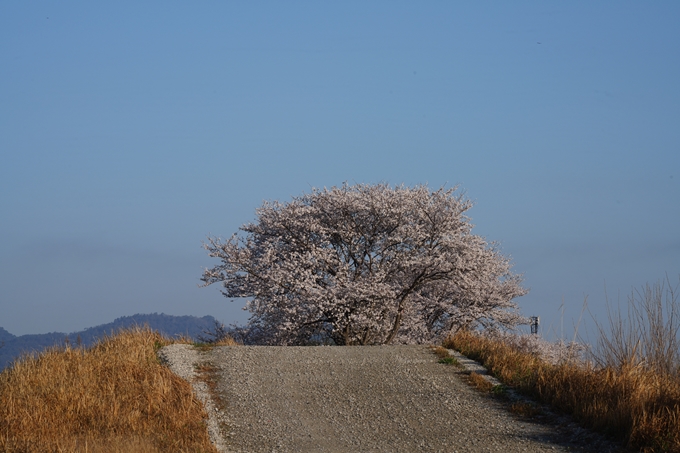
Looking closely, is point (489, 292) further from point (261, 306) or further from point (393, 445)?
point (393, 445)

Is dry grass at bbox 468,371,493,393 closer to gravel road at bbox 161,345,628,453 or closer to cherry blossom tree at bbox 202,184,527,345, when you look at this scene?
gravel road at bbox 161,345,628,453

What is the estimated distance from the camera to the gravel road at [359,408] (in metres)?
9.03

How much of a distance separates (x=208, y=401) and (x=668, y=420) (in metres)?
6.74

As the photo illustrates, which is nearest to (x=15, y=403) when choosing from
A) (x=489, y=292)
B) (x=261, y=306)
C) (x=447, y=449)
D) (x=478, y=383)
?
(x=447, y=449)

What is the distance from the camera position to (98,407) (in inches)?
395

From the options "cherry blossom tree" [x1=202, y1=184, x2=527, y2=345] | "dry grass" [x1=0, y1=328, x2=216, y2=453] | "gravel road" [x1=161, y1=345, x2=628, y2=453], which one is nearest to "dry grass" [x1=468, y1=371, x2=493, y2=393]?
"gravel road" [x1=161, y1=345, x2=628, y2=453]

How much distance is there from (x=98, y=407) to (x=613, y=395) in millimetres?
7384

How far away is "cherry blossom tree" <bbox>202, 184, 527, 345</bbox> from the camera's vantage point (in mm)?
20719

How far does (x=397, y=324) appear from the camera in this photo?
70.5ft

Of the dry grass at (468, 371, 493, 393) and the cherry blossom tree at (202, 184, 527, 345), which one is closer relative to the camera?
the dry grass at (468, 371, 493, 393)

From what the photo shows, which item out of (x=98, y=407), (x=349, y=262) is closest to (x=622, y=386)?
(x=98, y=407)

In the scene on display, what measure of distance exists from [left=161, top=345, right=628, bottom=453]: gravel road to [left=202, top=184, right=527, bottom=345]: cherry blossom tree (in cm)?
592

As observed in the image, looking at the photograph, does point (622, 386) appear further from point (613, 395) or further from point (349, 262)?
point (349, 262)

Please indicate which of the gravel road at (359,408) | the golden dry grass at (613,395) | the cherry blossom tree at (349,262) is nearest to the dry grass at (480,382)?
the gravel road at (359,408)
